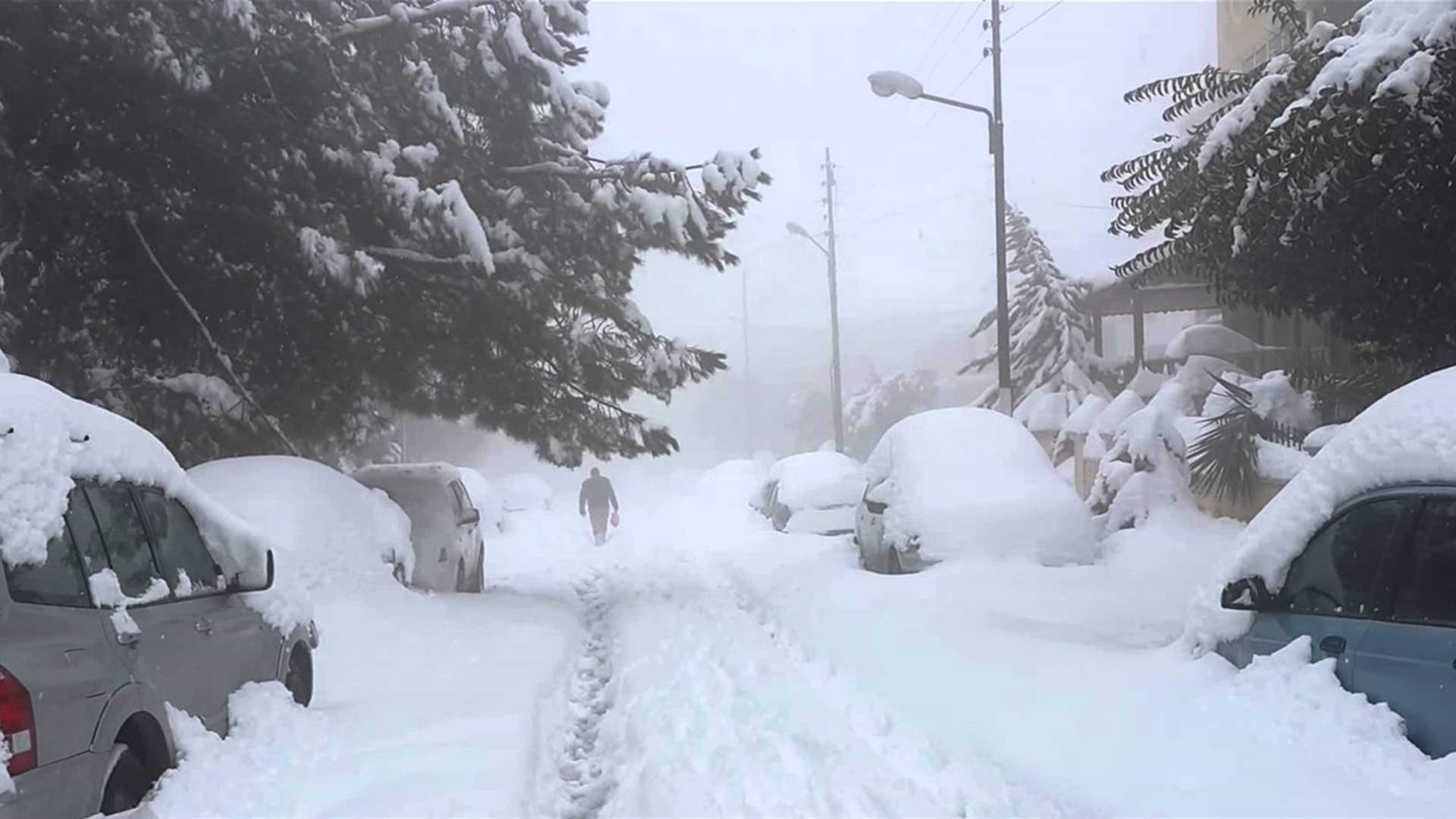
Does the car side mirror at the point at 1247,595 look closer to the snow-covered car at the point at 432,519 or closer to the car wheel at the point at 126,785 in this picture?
the car wheel at the point at 126,785

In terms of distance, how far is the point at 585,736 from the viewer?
326 inches

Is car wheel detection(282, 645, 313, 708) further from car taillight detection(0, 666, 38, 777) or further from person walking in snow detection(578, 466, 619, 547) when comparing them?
person walking in snow detection(578, 466, 619, 547)

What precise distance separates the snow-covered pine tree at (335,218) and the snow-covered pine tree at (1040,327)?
1683cm

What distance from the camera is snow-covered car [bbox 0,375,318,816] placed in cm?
→ 445

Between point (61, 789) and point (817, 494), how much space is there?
1783 centimetres

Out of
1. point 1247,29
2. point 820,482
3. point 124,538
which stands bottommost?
point 820,482

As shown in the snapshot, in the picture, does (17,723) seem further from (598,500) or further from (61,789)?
(598,500)

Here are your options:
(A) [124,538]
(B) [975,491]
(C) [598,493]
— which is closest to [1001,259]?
(B) [975,491]

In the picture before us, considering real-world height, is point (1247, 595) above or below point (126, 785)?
above

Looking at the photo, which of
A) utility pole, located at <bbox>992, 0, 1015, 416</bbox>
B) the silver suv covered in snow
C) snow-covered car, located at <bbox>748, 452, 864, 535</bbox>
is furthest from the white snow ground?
snow-covered car, located at <bbox>748, 452, 864, 535</bbox>

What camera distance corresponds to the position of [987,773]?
6.68m

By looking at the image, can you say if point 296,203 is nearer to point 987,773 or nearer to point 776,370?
point 987,773

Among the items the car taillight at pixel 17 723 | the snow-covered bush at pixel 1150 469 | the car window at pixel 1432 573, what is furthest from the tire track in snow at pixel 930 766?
the snow-covered bush at pixel 1150 469

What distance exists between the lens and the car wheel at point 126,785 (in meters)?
4.94
